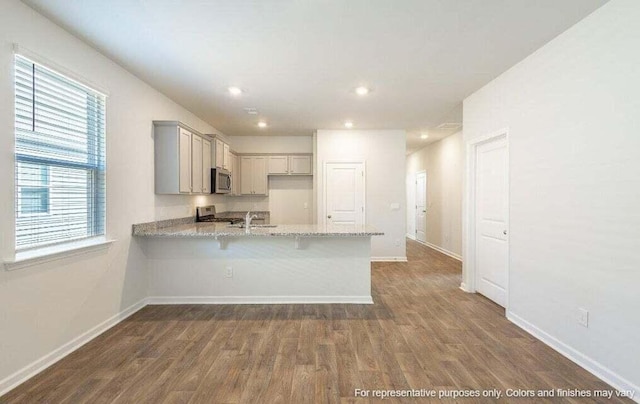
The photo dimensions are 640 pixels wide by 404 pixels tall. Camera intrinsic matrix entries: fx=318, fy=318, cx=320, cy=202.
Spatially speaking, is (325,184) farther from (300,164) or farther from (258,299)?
(258,299)

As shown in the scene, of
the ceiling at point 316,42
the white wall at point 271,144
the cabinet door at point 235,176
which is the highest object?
the ceiling at point 316,42

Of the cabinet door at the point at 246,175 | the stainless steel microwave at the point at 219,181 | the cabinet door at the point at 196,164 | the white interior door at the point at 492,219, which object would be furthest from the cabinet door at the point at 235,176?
the white interior door at the point at 492,219

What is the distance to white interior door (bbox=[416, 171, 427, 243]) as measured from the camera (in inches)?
345

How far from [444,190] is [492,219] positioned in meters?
3.67

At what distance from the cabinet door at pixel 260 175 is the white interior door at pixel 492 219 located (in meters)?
4.11

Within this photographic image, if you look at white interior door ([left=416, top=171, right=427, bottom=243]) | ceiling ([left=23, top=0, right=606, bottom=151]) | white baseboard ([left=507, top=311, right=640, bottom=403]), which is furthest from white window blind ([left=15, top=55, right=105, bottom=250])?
white interior door ([left=416, top=171, right=427, bottom=243])

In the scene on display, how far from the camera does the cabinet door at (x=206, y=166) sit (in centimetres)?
488

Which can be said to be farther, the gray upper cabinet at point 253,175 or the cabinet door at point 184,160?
the gray upper cabinet at point 253,175

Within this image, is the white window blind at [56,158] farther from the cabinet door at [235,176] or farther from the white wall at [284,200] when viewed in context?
the white wall at [284,200]

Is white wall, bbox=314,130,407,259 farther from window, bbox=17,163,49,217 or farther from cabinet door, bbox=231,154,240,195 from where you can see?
window, bbox=17,163,49,217

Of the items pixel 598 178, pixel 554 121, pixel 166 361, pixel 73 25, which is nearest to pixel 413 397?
pixel 166 361

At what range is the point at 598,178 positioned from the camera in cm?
232

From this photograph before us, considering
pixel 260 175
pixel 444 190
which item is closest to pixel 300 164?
pixel 260 175

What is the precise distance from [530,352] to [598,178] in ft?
4.92
